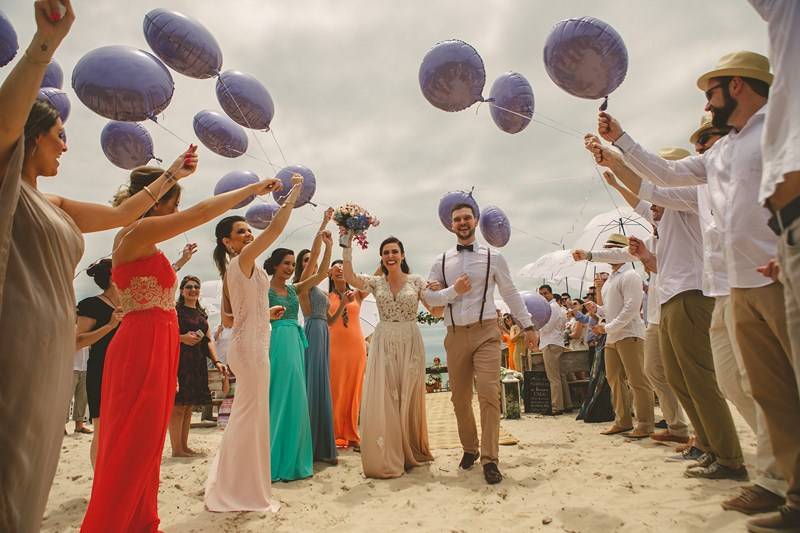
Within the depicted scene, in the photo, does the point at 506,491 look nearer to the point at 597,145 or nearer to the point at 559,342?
the point at 597,145

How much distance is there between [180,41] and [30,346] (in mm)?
3788

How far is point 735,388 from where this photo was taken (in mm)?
3127

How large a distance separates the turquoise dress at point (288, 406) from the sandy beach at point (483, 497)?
0.19 m

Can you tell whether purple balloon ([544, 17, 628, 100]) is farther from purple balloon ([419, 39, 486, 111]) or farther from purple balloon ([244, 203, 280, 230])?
purple balloon ([244, 203, 280, 230])

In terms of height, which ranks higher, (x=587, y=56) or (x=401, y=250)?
(x=587, y=56)

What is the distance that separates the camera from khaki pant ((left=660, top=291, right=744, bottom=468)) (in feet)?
11.7

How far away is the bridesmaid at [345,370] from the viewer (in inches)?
241

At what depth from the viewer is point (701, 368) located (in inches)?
145

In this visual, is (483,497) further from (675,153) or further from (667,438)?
(675,153)

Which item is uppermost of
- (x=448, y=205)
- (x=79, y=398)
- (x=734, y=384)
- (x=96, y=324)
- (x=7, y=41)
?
(x=7, y=41)

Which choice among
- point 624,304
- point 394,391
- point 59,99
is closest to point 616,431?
point 624,304

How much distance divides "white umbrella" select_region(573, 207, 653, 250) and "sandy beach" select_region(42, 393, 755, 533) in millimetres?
5214

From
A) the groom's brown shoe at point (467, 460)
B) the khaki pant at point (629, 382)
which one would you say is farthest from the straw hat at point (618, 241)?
the groom's brown shoe at point (467, 460)

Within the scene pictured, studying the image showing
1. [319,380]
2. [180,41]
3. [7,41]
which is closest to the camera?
[180,41]
